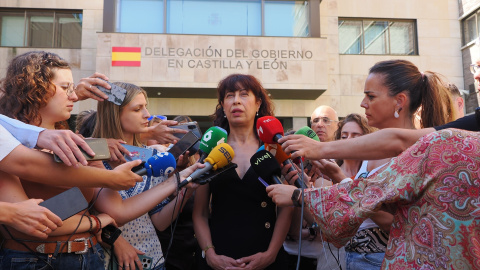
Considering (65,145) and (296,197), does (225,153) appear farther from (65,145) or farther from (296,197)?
(65,145)

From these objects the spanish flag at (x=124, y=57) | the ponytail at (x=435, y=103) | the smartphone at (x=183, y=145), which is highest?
the spanish flag at (x=124, y=57)

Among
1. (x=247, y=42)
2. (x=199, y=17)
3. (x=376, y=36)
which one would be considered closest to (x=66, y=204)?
(x=247, y=42)

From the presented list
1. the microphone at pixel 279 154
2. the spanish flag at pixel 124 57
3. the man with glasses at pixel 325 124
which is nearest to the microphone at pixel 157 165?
the microphone at pixel 279 154

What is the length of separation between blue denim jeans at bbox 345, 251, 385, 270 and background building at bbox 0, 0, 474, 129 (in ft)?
31.7

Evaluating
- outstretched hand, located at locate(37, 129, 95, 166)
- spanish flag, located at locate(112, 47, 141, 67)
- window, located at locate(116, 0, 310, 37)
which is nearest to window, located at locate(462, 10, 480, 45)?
window, located at locate(116, 0, 310, 37)

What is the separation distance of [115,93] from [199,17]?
10166 millimetres

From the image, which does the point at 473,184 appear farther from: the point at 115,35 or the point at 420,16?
the point at 420,16

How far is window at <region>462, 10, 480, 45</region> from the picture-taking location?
1291 centimetres

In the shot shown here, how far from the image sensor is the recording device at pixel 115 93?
103 inches

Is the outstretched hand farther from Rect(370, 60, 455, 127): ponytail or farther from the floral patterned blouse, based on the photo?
Rect(370, 60, 455, 127): ponytail

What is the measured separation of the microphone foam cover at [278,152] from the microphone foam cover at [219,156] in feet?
0.91

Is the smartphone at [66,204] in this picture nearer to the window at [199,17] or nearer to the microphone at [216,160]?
the microphone at [216,160]

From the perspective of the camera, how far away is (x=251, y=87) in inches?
122

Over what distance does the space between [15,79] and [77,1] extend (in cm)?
1194
